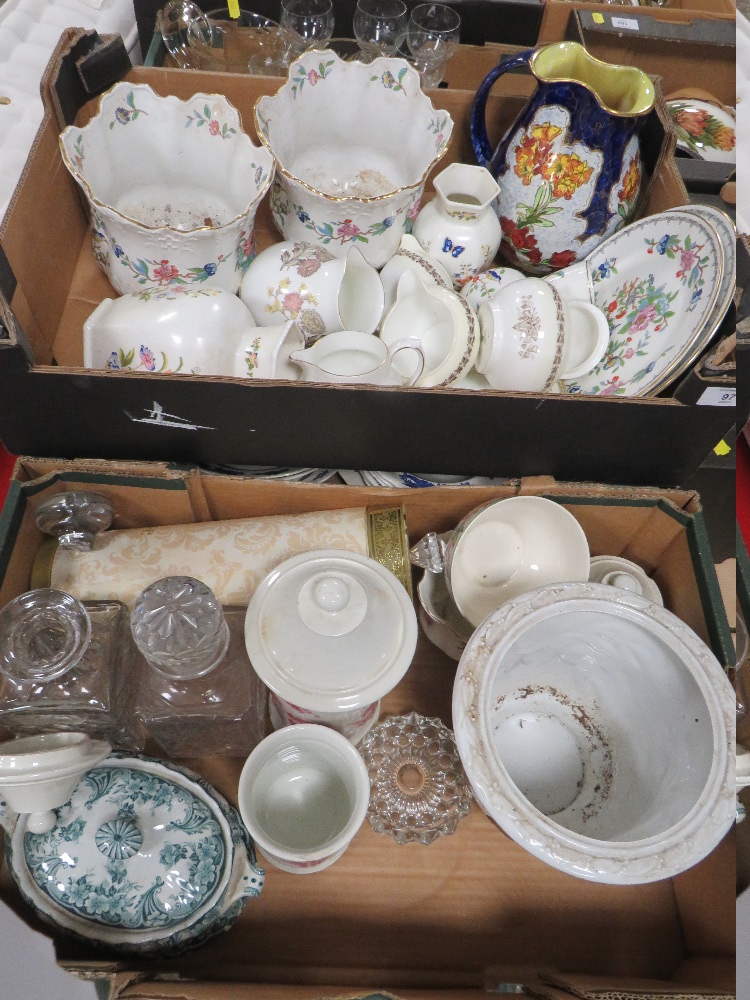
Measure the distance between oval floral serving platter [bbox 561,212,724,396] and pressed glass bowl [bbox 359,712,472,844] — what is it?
0.36 meters

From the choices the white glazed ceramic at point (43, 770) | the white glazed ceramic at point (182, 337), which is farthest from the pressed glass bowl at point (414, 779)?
the white glazed ceramic at point (182, 337)

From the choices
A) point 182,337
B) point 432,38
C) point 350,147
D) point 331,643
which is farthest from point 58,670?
point 432,38

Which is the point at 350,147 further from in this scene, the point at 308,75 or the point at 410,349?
the point at 410,349

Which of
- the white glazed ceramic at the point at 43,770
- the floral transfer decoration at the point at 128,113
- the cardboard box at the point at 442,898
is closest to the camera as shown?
the white glazed ceramic at the point at 43,770

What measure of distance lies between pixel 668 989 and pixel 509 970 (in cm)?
13

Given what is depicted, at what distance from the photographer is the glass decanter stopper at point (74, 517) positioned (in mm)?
563

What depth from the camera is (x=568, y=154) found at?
691 millimetres

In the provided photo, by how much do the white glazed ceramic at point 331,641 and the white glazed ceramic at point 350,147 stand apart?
39 centimetres

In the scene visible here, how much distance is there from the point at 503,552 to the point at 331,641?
0.21 m

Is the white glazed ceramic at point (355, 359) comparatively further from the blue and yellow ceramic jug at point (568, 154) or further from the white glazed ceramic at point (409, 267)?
the blue and yellow ceramic jug at point (568, 154)

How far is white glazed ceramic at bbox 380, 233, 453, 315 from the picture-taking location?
0.69 metres

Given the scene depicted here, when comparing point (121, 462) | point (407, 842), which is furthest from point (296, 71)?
point (407, 842)

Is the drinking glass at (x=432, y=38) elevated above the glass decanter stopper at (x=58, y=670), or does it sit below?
above

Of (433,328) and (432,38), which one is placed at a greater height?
(432,38)
